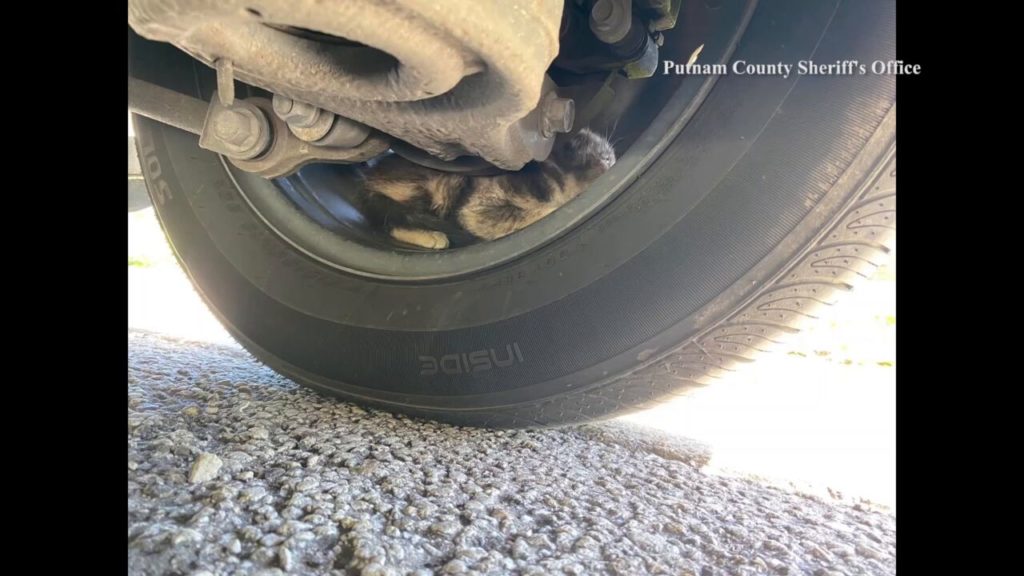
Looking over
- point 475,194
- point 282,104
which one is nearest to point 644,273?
point 475,194

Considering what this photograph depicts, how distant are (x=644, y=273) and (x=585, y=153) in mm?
261

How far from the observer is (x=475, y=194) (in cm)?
90

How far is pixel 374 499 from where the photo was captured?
583mm

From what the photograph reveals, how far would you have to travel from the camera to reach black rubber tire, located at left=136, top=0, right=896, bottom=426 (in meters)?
0.60

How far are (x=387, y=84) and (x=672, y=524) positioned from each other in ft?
1.62

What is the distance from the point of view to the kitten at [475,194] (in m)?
0.87

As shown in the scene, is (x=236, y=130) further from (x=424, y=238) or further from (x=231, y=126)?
(x=424, y=238)

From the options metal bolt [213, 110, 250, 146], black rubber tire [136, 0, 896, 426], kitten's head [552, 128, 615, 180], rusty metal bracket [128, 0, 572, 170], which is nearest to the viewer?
rusty metal bracket [128, 0, 572, 170]

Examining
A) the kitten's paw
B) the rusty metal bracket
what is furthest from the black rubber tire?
the rusty metal bracket

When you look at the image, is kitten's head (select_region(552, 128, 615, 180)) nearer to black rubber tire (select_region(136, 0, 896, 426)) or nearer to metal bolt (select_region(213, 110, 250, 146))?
black rubber tire (select_region(136, 0, 896, 426))

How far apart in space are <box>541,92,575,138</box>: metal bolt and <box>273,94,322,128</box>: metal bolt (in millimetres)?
259

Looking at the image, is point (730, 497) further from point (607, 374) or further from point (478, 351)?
point (478, 351)
